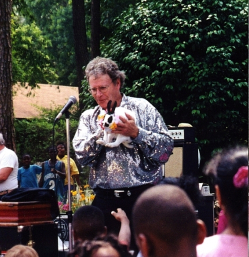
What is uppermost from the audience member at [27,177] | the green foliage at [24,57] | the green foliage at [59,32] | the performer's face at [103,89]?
the green foliage at [59,32]

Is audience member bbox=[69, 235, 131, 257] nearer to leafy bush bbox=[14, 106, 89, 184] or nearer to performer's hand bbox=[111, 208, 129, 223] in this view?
performer's hand bbox=[111, 208, 129, 223]

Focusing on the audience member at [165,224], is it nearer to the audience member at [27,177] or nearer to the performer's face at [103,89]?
the performer's face at [103,89]

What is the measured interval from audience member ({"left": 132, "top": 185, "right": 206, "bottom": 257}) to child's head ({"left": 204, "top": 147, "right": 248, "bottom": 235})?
0.32m

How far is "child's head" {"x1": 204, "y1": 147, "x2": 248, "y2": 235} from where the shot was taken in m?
2.56

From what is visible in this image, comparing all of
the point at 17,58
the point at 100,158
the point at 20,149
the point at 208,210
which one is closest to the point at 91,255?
the point at 100,158

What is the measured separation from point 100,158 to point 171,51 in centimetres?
797

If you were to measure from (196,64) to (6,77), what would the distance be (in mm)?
3292

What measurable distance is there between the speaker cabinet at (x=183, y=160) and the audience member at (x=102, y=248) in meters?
5.40

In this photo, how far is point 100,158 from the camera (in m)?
4.25

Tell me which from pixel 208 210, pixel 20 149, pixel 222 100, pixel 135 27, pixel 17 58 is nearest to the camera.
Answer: pixel 208 210

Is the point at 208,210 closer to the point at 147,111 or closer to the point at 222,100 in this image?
the point at 147,111

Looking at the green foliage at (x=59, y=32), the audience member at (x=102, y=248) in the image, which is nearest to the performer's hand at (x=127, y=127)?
the audience member at (x=102, y=248)

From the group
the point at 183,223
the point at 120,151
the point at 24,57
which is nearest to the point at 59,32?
the point at 24,57

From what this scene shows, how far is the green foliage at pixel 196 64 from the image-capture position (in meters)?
11.7
